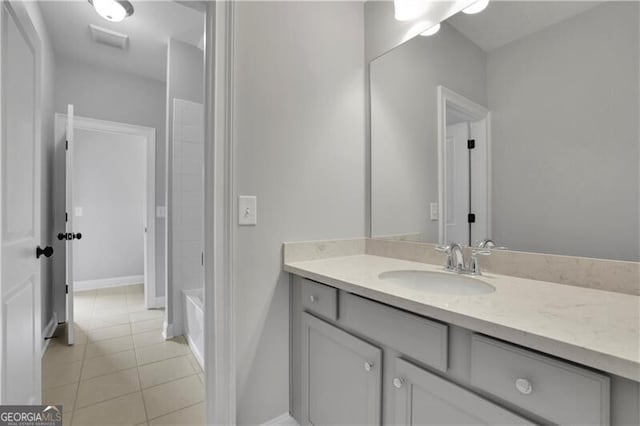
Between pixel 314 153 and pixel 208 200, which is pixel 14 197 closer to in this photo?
pixel 208 200

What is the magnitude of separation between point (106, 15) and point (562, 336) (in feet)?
9.36

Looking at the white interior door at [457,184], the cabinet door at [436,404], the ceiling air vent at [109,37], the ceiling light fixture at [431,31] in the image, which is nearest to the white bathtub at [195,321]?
the cabinet door at [436,404]

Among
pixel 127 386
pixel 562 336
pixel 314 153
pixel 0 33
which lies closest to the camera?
pixel 562 336

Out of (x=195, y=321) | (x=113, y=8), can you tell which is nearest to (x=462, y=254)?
(x=195, y=321)

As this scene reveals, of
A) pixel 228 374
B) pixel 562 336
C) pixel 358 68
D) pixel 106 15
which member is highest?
pixel 106 15

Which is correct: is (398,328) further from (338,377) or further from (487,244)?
(487,244)

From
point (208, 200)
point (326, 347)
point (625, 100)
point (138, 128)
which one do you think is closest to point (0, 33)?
point (208, 200)

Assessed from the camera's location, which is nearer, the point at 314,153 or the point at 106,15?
the point at 314,153

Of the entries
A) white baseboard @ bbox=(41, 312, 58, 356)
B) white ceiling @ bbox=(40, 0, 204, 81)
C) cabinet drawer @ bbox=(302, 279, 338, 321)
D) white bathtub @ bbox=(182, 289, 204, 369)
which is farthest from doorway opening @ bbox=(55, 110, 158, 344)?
cabinet drawer @ bbox=(302, 279, 338, 321)

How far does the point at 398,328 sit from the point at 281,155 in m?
0.88

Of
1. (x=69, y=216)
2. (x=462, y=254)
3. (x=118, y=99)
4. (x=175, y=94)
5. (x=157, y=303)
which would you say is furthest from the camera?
(x=157, y=303)

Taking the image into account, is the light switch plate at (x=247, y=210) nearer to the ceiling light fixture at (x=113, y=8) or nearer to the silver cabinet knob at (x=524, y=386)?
the silver cabinet knob at (x=524, y=386)

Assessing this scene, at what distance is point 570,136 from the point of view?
3.28 feet

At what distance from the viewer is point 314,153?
4.89 feet
